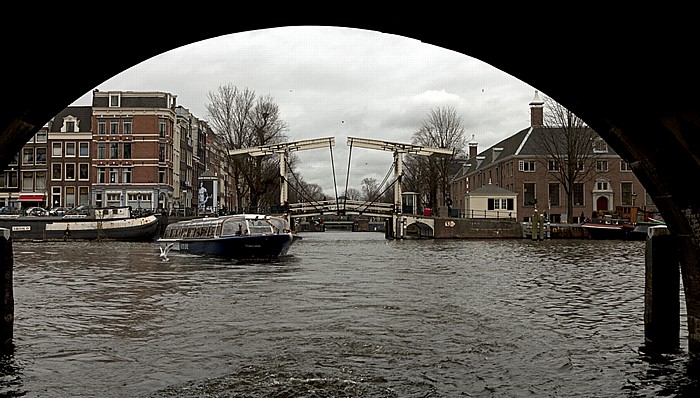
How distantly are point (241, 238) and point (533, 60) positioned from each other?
25675mm

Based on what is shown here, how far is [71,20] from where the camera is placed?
229 inches

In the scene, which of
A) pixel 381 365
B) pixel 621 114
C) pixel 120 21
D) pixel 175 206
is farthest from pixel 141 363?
pixel 175 206

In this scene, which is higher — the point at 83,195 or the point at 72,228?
the point at 83,195

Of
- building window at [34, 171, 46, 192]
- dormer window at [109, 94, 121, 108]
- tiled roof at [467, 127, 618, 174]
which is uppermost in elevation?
dormer window at [109, 94, 121, 108]

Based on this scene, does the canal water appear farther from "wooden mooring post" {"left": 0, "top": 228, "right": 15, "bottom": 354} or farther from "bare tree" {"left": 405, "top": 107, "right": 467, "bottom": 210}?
"bare tree" {"left": 405, "top": 107, "right": 467, "bottom": 210}

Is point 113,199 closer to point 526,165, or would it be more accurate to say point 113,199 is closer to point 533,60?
point 526,165

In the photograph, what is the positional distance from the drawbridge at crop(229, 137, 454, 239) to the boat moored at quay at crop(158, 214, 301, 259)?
14.0 m

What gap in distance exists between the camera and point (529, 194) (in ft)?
231

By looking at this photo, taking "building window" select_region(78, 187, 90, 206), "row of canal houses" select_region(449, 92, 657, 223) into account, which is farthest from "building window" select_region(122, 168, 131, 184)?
"row of canal houses" select_region(449, 92, 657, 223)

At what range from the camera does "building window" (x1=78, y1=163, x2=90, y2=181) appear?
6581 centimetres

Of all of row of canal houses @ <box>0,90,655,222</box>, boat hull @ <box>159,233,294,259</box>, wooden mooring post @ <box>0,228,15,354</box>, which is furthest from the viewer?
row of canal houses @ <box>0,90,655,222</box>

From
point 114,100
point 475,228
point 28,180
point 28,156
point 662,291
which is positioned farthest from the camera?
point 28,180

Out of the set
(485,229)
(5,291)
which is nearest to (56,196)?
(485,229)

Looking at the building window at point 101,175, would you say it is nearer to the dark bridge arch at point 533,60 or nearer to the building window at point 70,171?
the building window at point 70,171
